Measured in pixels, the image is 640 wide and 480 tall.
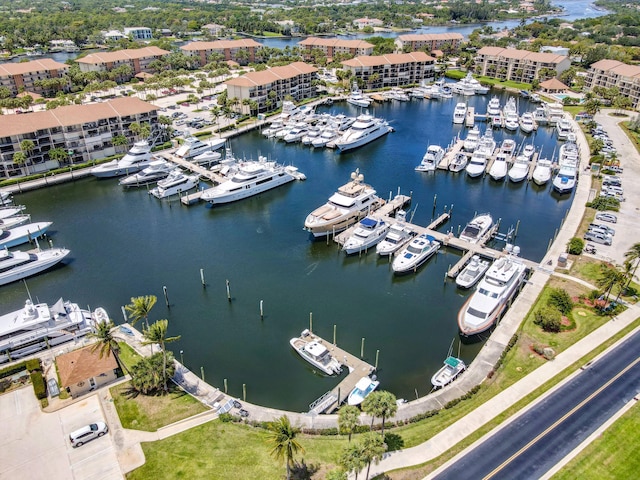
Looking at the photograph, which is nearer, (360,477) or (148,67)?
(360,477)

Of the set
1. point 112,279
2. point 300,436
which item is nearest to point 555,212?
point 300,436

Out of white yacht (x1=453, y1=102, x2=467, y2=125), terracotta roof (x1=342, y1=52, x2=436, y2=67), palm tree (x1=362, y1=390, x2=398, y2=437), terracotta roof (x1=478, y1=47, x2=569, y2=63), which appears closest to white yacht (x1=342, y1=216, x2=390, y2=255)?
palm tree (x1=362, y1=390, x2=398, y2=437)

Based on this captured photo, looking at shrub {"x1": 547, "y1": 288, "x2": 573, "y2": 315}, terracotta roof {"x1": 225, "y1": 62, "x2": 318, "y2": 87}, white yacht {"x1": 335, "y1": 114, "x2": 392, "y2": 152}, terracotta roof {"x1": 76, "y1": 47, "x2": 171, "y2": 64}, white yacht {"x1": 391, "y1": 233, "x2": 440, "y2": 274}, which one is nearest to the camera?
shrub {"x1": 547, "y1": 288, "x2": 573, "y2": 315}

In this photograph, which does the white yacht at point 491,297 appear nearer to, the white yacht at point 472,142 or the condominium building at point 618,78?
the white yacht at point 472,142

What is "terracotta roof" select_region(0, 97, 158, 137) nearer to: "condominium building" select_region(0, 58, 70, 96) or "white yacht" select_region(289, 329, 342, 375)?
"condominium building" select_region(0, 58, 70, 96)

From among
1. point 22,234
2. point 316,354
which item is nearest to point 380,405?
point 316,354

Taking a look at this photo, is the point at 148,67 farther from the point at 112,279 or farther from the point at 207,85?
the point at 112,279
